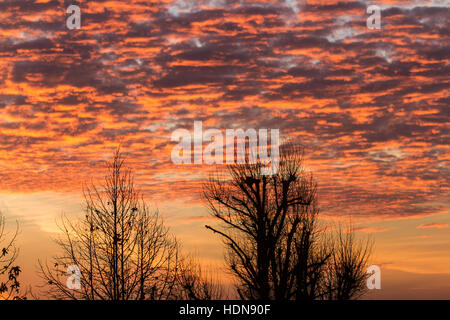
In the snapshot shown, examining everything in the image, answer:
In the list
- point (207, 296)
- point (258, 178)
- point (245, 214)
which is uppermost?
point (258, 178)

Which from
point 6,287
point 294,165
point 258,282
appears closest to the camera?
point 6,287

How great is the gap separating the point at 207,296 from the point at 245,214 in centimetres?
540

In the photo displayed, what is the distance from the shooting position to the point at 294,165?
92.0ft

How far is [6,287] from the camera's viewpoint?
21.7 metres

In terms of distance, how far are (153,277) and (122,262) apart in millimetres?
1790

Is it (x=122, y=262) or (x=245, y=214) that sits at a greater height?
(x=245, y=214)
